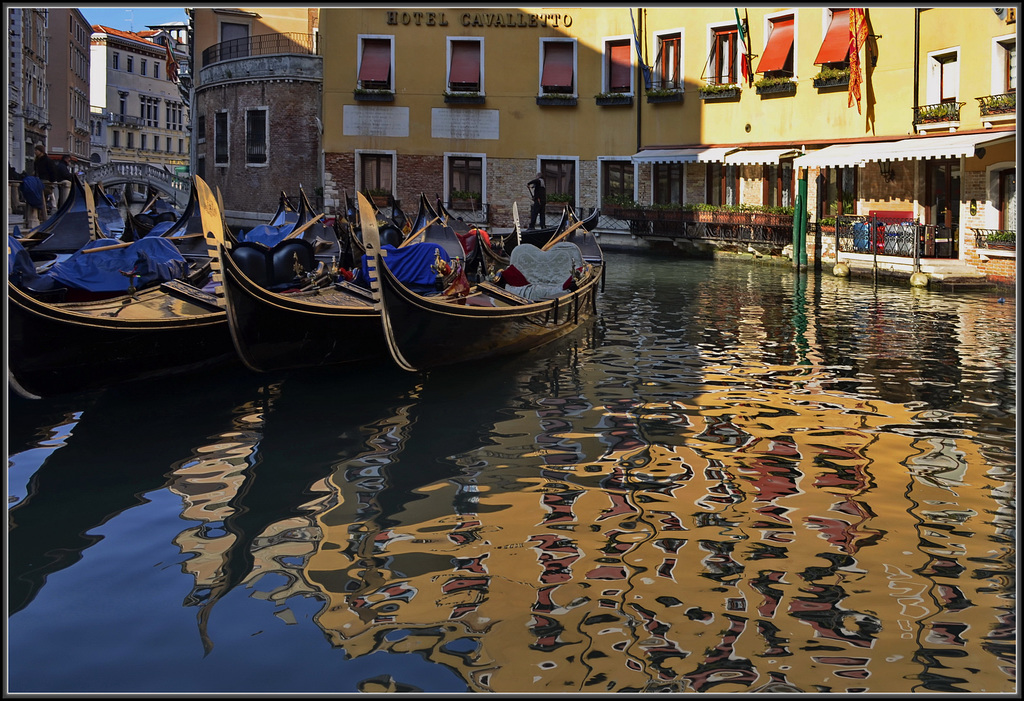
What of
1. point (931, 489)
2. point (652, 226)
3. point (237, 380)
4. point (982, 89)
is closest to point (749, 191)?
point (652, 226)

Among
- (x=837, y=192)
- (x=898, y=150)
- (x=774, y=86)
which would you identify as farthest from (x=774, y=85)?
(x=898, y=150)

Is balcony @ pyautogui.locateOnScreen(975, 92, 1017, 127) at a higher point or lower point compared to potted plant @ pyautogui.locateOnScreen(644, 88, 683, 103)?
lower

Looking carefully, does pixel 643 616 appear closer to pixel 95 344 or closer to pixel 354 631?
pixel 354 631

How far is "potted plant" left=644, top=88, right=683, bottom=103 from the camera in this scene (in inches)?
738

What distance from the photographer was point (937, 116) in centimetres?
1435

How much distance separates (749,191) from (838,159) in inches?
118

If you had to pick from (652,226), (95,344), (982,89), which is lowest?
(95,344)

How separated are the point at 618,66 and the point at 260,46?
322 inches

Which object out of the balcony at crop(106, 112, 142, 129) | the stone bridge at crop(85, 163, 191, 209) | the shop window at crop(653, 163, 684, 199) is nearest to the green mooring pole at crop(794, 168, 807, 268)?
the shop window at crop(653, 163, 684, 199)

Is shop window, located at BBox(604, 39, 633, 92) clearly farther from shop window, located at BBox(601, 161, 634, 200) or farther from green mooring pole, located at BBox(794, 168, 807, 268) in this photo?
green mooring pole, located at BBox(794, 168, 807, 268)

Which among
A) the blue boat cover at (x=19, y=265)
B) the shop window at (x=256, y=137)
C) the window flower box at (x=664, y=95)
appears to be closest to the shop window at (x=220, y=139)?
the shop window at (x=256, y=137)

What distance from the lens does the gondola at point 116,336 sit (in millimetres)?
6238

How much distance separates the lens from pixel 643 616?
10.8 ft

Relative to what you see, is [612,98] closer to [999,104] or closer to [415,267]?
[999,104]
